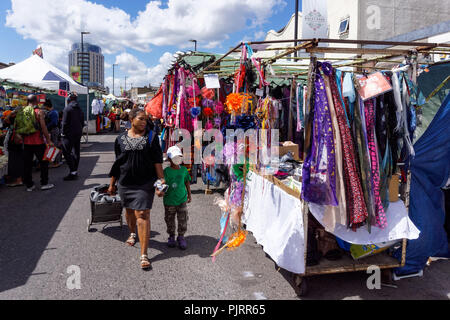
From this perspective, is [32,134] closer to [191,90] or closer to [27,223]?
[27,223]

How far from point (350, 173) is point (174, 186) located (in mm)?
2159

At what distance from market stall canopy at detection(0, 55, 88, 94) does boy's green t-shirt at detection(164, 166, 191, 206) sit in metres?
8.51

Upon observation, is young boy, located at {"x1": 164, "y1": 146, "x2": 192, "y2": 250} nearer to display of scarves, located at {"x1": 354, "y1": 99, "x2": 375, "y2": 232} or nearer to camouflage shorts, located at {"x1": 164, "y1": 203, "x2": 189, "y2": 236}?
camouflage shorts, located at {"x1": 164, "y1": 203, "x2": 189, "y2": 236}

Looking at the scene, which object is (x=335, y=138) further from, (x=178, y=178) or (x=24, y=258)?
(x=24, y=258)

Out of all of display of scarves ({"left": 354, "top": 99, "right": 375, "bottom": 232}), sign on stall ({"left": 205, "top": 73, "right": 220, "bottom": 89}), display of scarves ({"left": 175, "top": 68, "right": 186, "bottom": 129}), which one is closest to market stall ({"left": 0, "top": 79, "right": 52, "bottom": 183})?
display of scarves ({"left": 175, "top": 68, "right": 186, "bottom": 129})

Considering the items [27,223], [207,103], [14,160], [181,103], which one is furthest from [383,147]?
[14,160]

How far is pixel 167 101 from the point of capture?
787cm

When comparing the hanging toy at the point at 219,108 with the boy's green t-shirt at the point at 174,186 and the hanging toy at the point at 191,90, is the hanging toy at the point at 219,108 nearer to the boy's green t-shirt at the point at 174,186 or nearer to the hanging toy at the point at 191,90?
the hanging toy at the point at 191,90

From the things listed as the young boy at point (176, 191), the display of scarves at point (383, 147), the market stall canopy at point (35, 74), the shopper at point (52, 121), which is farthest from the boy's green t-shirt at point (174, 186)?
the market stall canopy at point (35, 74)

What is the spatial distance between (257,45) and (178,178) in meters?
1.96

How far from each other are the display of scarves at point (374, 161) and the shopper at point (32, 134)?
6323mm

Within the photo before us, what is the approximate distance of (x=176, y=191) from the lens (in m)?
4.25

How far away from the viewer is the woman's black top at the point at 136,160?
3.86 meters
